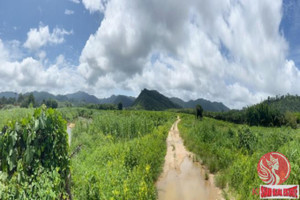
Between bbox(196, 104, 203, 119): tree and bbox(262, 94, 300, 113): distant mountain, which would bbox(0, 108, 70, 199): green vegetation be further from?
bbox(262, 94, 300, 113): distant mountain

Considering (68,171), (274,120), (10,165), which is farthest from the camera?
(274,120)

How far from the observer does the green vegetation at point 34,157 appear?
3.20 meters

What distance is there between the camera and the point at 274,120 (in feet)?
276

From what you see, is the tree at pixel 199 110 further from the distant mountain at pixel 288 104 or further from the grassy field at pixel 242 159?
the distant mountain at pixel 288 104

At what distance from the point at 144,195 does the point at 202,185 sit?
3290mm

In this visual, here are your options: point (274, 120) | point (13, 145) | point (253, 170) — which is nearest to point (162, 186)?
point (253, 170)

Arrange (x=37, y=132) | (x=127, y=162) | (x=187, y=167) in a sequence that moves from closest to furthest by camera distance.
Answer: (x=37, y=132) → (x=127, y=162) → (x=187, y=167)

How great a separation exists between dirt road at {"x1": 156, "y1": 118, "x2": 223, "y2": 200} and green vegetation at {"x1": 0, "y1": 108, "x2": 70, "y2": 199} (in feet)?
14.1

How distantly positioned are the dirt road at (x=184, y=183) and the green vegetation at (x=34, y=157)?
429 centimetres

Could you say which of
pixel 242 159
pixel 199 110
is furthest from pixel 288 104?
pixel 242 159

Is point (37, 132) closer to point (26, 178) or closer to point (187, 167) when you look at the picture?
point (26, 178)

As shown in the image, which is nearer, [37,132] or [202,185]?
[37,132]

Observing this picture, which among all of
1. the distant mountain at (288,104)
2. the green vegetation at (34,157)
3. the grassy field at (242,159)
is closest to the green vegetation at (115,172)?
the green vegetation at (34,157)

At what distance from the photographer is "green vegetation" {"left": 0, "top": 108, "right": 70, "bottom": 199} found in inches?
126
